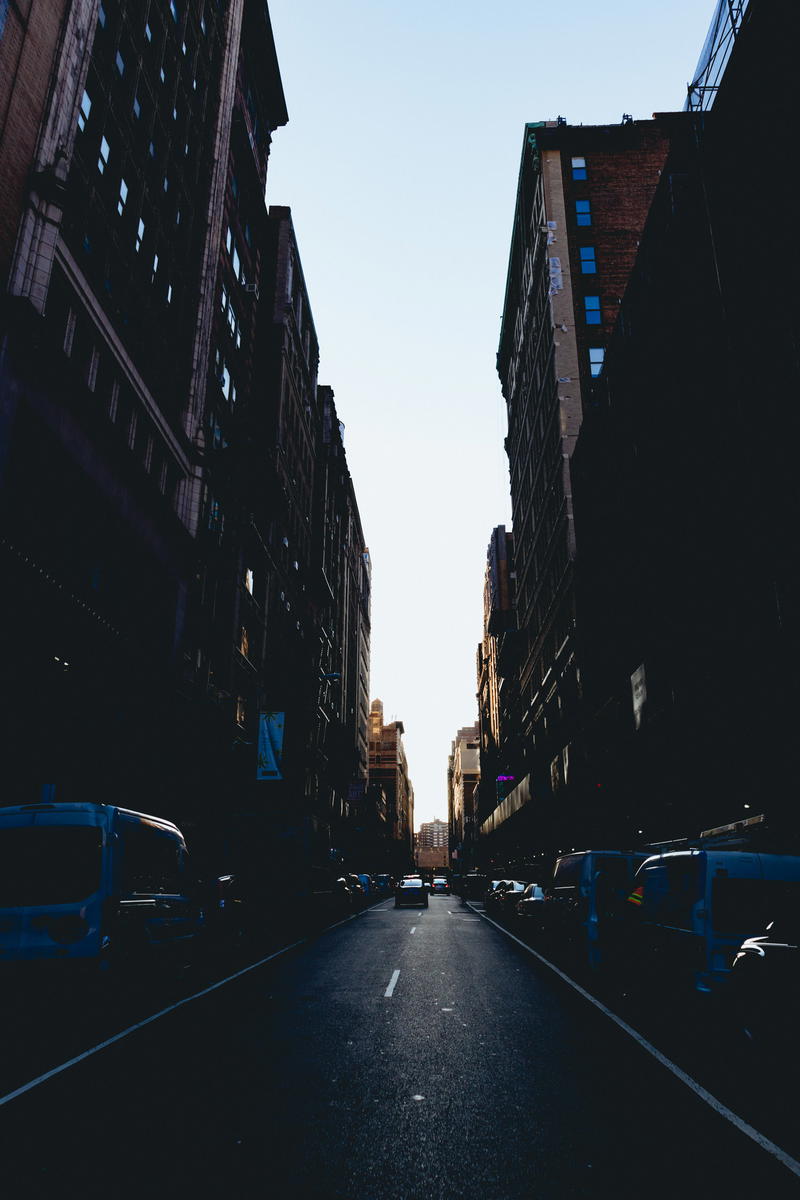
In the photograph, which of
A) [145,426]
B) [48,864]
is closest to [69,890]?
[48,864]

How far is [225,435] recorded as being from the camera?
36188mm

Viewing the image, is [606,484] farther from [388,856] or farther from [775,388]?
[388,856]

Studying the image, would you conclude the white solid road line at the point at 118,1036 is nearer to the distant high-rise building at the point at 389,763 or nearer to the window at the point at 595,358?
the window at the point at 595,358

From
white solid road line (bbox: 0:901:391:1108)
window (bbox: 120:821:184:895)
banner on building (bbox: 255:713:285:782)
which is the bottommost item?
white solid road line (bbox: 0:901:391:1108)

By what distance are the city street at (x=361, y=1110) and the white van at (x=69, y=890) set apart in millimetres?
606

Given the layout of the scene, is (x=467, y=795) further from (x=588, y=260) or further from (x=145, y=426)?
(x=145, y=426)

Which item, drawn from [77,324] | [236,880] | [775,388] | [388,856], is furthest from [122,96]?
[388,856]

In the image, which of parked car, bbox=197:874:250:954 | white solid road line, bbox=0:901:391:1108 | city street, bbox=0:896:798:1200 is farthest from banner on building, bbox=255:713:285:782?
city street, bbox=0:896:798:1200

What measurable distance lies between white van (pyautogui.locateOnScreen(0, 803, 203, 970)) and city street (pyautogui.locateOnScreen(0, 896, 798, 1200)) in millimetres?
606

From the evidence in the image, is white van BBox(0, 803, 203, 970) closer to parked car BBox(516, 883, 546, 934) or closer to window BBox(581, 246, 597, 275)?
parked car BBox(516, 883, 546, 934)

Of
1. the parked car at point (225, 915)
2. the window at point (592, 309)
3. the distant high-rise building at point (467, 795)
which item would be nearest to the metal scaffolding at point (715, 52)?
the parked car at point (225, 915)

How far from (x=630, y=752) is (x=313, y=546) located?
4057 cm

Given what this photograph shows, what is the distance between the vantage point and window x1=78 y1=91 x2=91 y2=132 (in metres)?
20.7

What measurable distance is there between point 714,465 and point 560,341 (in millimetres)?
29196
